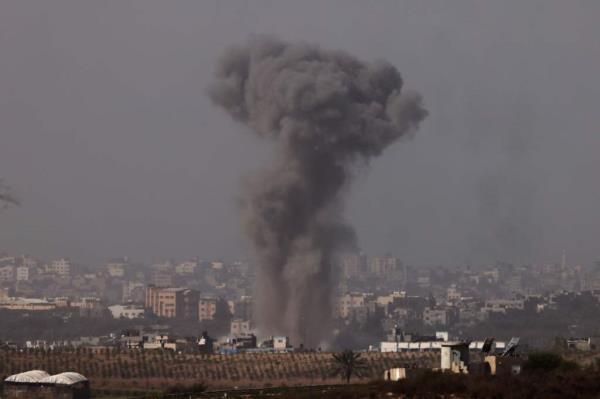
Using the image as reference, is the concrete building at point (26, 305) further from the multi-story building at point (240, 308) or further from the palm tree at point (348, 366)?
the palm tree at point (348, 366)

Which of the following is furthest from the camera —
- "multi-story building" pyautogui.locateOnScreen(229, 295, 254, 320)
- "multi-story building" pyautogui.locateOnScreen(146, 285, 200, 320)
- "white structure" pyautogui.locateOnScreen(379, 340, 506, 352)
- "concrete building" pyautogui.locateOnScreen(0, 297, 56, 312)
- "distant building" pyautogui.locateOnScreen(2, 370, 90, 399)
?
"multi-story building" pyautogui.locateOnScreen(146, 285, 200, 320)

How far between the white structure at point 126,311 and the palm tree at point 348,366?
6788 centimetres

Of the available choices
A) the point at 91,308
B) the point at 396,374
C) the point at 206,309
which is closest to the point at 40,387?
the point at 396,374

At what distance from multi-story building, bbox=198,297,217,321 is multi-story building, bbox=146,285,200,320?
0.54 metres

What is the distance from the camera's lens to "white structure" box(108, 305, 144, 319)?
134m

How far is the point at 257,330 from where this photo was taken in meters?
A: 83.0

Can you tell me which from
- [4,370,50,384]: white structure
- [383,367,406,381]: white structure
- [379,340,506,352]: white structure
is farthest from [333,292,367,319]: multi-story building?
[383,367,406,381]: white structure

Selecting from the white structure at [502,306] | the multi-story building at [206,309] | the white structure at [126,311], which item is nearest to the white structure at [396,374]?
the white structure at [502,306]

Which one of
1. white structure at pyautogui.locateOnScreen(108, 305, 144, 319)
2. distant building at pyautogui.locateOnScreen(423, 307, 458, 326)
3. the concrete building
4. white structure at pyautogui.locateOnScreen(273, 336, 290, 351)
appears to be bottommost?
white structure at pyautogui.locateOnScreen(273, 336, 290, 351)

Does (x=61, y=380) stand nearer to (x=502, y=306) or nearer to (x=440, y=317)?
(x=440, y=317)

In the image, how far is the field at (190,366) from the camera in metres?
64.9

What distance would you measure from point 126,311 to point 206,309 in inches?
323

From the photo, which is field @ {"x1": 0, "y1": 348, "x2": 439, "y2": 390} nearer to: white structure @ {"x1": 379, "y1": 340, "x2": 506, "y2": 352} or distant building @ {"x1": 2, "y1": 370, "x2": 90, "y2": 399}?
white structure @ {"x1": 379, "y1": 340, "x2": 506, "y2": 352}

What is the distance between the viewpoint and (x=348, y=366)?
6203cm
